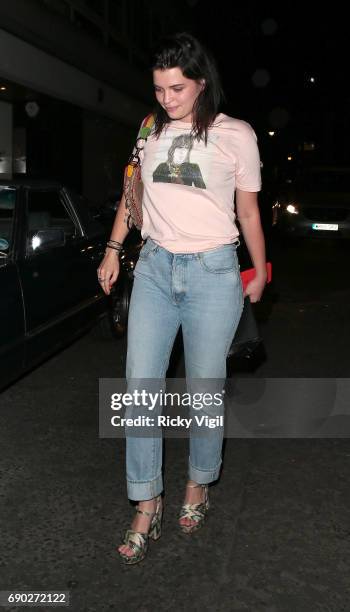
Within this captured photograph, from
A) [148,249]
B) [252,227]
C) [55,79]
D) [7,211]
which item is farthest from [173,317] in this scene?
[55,79]

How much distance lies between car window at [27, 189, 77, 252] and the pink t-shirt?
83.7 inches

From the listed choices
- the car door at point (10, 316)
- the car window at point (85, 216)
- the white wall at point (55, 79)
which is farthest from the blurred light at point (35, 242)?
the white wall at point (55, 79)

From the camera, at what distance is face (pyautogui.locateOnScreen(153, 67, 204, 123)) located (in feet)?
8.78

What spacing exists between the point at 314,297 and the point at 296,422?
4795 millimetres

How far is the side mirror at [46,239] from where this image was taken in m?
4.73

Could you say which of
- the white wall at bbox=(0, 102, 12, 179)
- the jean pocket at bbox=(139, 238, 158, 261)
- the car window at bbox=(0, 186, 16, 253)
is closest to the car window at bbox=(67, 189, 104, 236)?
the car window at bbox=(0, 186, 16, 253)

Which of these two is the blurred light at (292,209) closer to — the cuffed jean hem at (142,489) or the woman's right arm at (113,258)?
the woman's right arm at (113,258)

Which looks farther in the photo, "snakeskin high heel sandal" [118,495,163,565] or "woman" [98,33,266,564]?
"snakeskin high heel sandal" [118,495,163,565]

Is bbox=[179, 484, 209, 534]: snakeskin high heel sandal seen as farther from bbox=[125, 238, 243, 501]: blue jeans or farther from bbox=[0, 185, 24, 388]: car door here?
bbox=[0, 185, 24, 388]: car door

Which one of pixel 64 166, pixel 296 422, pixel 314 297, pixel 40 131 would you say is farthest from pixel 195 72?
pixel 64 166

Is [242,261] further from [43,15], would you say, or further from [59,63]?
[59,63]

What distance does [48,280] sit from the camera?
4918 mm

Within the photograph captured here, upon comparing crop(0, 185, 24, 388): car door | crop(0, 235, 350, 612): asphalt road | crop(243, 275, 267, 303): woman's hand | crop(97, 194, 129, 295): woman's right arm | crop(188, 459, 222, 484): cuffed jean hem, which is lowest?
crop(0, 235, 350, 612): asphalt road

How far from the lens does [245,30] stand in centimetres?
3953
